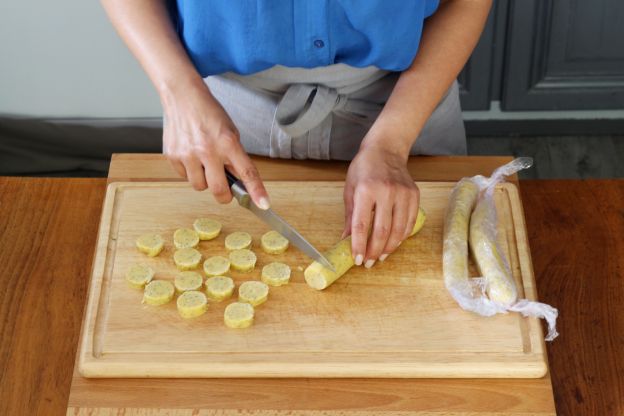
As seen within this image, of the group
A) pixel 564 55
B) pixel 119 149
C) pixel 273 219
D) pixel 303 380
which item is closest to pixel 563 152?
pixel 564 55

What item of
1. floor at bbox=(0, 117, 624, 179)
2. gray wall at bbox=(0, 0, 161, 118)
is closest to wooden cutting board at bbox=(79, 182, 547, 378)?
gray wall at bbox=(0, 0, 161, 118)

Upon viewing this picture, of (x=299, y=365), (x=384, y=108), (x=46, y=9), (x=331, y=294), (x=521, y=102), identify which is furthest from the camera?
(x=521, y=102)

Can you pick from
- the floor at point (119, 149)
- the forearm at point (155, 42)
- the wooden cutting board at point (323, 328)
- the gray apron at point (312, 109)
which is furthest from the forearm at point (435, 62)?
the floor at point (119, 149)

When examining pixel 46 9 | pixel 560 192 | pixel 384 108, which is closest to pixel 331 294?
pixel 384 108

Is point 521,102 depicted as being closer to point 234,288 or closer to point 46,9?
point 46,9

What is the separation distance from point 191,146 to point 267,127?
0.31 meters

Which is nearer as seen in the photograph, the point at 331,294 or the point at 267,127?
the point at 331,294

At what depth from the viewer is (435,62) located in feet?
5.41

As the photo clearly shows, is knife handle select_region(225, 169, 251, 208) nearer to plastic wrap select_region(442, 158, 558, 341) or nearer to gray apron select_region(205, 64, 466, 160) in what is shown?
gray apron select_region(205, 64, 466, 160)

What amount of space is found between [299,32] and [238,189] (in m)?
0.28

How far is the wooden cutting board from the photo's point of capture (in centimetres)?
136

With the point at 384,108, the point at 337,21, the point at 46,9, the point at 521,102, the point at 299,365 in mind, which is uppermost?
the point at 337,21

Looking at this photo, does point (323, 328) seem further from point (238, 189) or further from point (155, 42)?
point (155, 42)

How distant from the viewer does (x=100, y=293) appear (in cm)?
147
